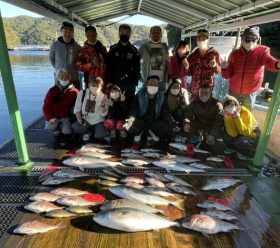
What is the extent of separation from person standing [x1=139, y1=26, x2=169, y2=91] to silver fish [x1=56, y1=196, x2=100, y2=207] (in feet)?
10.5

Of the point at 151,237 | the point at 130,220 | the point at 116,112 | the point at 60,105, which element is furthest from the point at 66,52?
the point at 151,237

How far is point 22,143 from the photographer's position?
426 cm

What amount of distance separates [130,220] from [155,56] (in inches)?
156

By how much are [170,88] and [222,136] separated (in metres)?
1.31

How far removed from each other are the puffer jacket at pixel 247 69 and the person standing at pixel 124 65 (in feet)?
5.68

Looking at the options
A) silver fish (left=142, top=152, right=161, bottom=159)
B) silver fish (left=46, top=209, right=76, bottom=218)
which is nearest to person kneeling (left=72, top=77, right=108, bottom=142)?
silver fish (left=142, top=152, right=161, bottom=159)

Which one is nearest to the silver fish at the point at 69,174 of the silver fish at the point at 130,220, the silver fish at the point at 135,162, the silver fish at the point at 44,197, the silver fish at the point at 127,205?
the silver fish at the point at 44,197

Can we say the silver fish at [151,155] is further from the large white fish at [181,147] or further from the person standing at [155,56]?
the person standing at [155,56]

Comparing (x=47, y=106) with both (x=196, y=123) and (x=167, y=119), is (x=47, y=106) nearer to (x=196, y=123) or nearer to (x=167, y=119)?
(x=167, y=119)

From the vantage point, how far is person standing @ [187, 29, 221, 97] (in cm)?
577

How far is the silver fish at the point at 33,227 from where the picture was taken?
2.84m

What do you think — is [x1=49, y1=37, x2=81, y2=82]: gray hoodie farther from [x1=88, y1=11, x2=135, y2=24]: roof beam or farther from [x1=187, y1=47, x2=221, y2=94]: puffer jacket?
[x1=88, y1=11, x2=135, y2=24]: roof beam

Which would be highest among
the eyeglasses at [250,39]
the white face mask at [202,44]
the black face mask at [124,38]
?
the eyeglasses at [250,39]

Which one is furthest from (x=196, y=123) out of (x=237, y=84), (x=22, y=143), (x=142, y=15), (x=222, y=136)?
(x=142, y=15)
